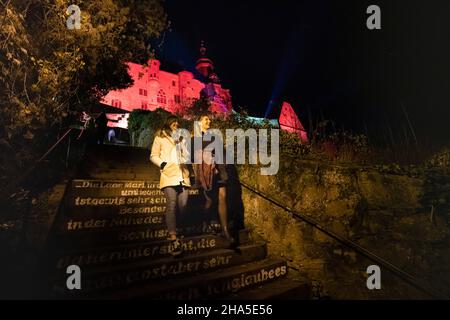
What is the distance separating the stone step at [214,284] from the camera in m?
3.51

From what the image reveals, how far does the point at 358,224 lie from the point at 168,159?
3.70 m

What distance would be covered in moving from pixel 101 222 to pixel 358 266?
4.56 m

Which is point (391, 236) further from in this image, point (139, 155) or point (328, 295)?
point (139, 155)

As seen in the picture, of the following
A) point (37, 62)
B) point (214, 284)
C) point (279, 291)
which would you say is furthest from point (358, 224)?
point (37, 62)

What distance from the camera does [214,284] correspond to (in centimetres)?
406

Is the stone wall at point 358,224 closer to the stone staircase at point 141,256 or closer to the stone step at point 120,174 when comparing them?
the stone staircase at point 141,256

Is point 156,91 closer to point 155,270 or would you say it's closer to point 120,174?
point 120,174

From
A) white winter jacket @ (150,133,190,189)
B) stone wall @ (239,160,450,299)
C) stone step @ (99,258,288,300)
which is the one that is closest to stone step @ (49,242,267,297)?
stone step @ (99,258,288,300)

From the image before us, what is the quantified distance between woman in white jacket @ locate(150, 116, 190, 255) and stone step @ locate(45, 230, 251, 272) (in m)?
0.29

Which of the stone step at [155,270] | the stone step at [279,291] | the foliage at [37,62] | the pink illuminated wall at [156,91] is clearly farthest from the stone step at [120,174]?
the pink illuminated wall at [156,91]

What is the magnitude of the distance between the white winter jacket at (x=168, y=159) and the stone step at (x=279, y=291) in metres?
1.99

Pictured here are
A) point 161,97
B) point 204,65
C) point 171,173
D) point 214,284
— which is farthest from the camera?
point 204,65

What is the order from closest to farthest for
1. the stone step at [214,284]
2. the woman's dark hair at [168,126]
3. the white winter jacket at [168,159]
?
1. the stone step at [214,284]
2. the white winter jacket at [168,159]
3. the woman's dark hair at [168,126]

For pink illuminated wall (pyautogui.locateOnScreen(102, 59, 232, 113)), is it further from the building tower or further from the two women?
the two women
